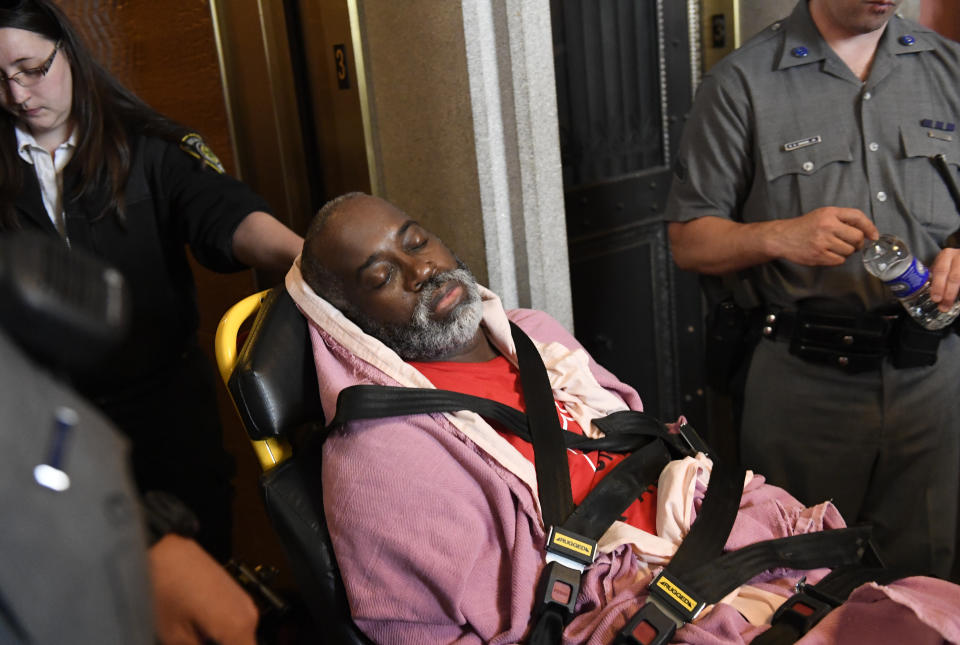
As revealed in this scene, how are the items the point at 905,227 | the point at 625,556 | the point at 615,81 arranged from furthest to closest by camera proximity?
the point at 615,81
the point at 905,227
the point at 625,556

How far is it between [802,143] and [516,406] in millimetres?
945

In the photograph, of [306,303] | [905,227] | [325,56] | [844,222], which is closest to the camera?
[306,303]

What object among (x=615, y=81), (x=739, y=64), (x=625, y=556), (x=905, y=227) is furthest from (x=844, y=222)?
(x=615, y=81)

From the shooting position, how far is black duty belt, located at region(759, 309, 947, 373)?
178 cm

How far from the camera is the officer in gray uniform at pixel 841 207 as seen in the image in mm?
1790

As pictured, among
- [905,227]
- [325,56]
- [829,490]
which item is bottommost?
[829,490]

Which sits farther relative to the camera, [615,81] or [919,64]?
[615,81]

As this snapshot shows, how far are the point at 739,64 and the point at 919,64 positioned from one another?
417 millimetres

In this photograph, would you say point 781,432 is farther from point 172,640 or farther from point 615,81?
point 172,640

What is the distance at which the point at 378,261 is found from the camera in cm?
154

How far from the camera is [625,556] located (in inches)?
52.1

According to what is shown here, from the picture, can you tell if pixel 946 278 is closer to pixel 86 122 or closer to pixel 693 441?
pixel 693 441

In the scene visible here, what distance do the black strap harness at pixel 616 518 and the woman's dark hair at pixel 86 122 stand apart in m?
0.55

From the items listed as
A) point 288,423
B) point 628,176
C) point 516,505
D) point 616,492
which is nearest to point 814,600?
point 616,492
